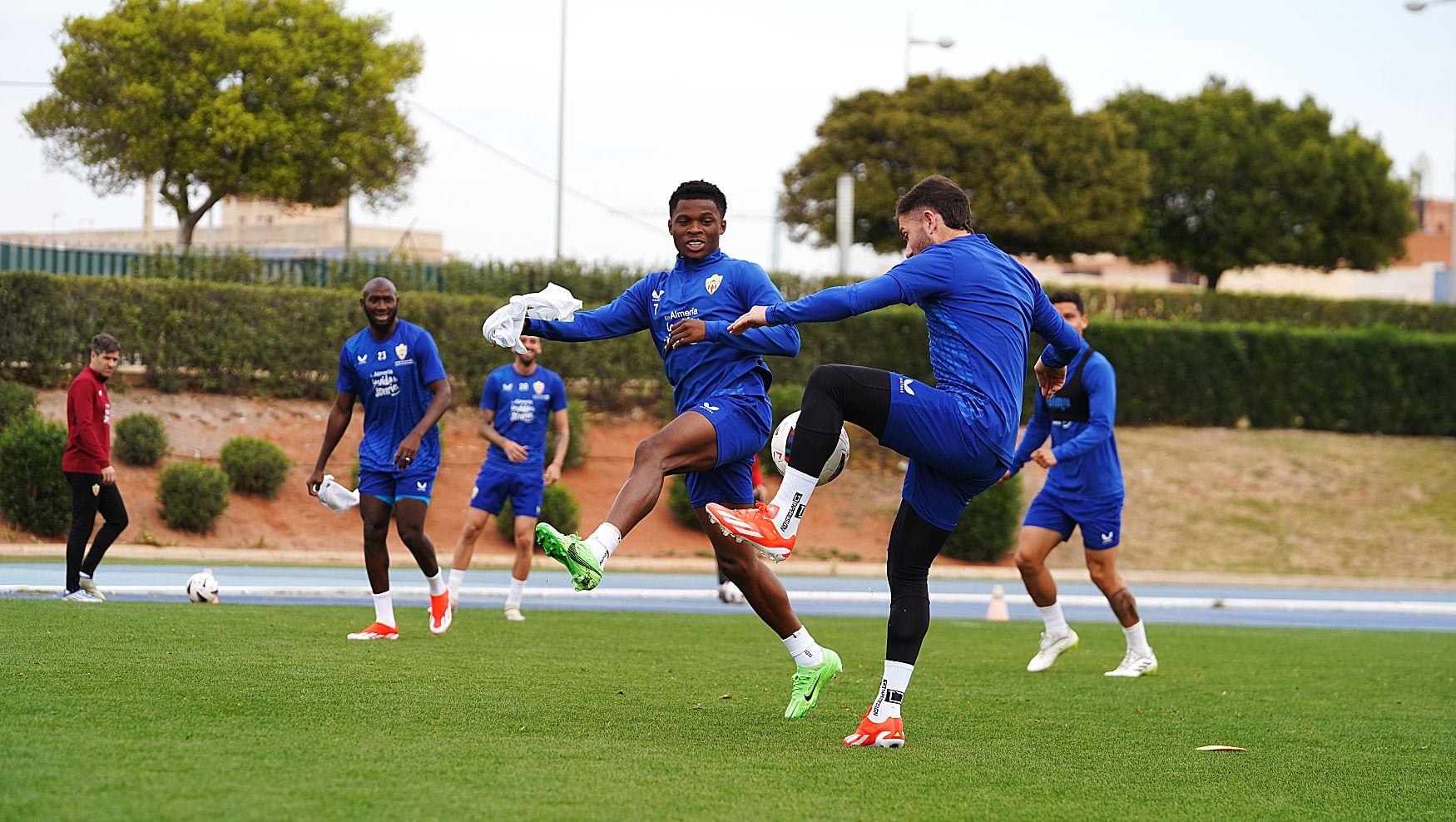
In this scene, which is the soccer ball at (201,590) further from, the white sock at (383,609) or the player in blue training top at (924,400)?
the player in blue training top at (924,400)

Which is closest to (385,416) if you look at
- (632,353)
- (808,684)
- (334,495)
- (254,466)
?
(334,495)

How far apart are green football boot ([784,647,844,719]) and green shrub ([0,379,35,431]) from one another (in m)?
16.7

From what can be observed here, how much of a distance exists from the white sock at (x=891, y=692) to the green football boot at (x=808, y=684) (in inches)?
25.3

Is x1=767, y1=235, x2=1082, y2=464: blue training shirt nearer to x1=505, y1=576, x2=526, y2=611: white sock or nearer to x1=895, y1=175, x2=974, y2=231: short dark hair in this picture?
x1=895, y1=175, x2=974, y2=231: short dark hair

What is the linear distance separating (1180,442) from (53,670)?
25665 mm

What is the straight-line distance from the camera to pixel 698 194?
23.1 feet

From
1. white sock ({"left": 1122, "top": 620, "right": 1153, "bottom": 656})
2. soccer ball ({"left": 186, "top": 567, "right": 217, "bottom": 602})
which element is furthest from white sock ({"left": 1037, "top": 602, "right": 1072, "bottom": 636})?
soccer ball ({"left": 186, "top": 567, "right": 217, "bottom": 602})

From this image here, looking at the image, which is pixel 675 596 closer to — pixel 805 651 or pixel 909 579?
pixel 805 651

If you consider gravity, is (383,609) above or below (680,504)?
above

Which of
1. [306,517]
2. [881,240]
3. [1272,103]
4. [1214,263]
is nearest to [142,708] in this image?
[306,517]

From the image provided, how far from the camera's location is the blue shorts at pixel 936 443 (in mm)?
6008

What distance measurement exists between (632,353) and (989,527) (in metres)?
7.66

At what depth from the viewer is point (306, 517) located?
70.6 feet

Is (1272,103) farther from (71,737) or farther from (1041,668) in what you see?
(71,737)
